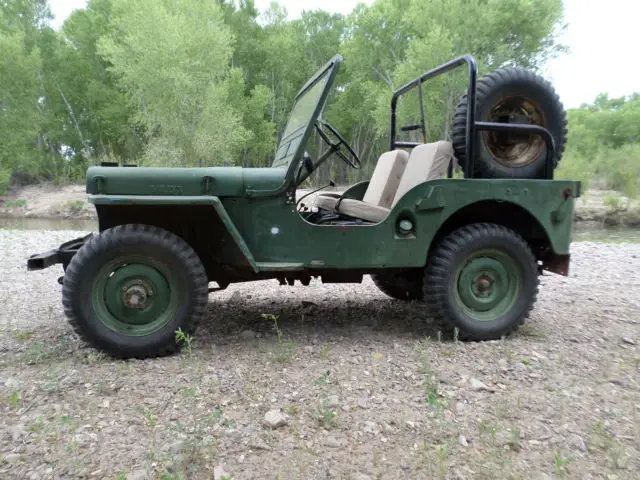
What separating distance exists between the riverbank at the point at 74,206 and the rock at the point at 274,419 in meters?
18.5

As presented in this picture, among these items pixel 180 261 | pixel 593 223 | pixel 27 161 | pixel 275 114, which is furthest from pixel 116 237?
pixel 275 114

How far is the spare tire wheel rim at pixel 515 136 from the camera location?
151 inches

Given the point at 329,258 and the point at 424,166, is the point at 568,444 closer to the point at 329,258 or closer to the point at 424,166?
the point at 329,258

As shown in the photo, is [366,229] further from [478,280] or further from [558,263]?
[558,263]

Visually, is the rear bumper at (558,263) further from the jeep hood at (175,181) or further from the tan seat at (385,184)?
the jeep hood at (175,181)

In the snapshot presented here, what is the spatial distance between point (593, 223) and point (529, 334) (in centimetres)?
1632

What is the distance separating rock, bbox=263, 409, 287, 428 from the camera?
2.40 meters

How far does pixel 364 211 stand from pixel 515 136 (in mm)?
1328

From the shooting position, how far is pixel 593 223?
17906 mm

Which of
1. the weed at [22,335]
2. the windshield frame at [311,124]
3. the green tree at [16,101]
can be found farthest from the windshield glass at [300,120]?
the green tree at [16,101]

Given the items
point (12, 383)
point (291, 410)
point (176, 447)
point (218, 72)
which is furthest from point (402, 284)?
point (218, 72)

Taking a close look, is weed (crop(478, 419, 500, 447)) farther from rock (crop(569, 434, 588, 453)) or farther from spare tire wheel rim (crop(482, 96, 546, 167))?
spare tire wheel rim (crop(482, 96, 546, 167))

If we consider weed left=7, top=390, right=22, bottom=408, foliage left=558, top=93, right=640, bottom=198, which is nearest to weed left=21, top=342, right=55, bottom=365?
weed left=7, top=390, right=22, bottom=408

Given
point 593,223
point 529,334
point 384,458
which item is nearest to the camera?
point 384,458
